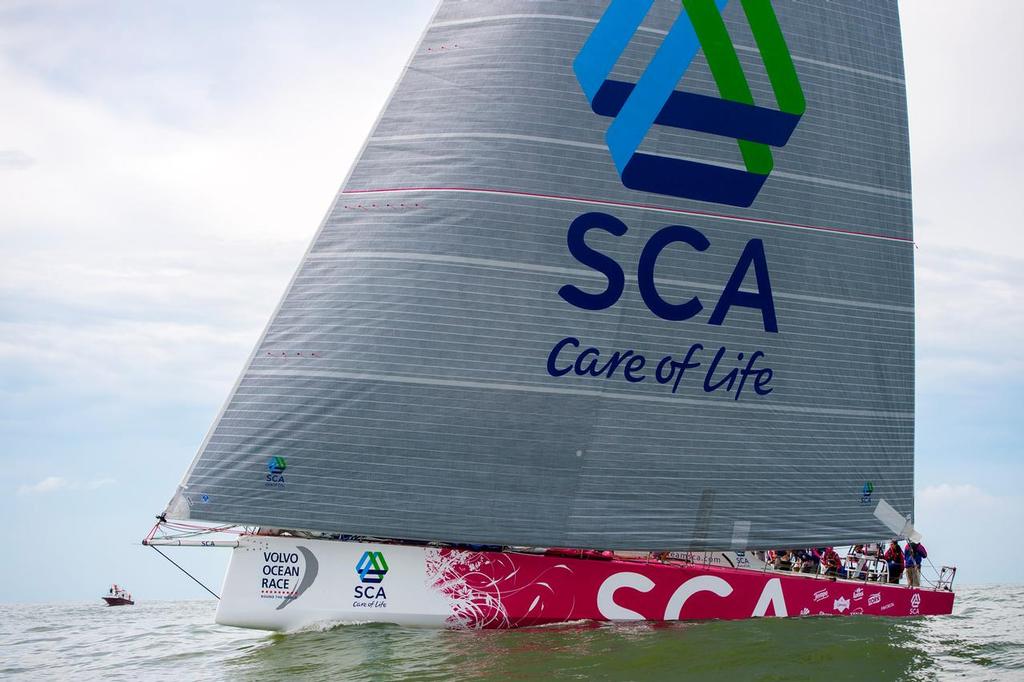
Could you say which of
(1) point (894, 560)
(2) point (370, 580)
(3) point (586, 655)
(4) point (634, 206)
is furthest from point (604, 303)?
(1) point (894, 560)

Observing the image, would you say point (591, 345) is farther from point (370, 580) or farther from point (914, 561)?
point (914, 561)

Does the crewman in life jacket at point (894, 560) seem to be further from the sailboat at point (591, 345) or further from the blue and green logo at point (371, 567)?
the blue and green logo at point (371, 567)

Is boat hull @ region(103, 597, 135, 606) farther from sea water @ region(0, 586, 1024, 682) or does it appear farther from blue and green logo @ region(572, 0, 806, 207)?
blue and green logo @ region(572, 0, 806, 207)

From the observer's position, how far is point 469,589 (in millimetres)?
9312

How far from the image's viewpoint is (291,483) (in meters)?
8.87

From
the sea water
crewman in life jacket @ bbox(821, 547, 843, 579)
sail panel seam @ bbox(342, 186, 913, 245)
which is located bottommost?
the sea water

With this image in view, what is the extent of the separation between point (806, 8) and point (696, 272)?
3.28m

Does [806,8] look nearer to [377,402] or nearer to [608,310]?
[608,310]

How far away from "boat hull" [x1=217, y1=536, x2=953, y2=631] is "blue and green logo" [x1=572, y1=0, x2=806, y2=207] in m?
3.87

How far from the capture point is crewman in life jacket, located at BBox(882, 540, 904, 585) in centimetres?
1191

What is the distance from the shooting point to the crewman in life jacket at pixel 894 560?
469 inches

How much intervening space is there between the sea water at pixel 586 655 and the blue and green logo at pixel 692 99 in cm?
438

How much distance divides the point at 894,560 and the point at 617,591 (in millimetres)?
4463

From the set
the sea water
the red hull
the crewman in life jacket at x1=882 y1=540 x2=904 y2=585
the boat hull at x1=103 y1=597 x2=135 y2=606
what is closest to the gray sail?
the red hull
